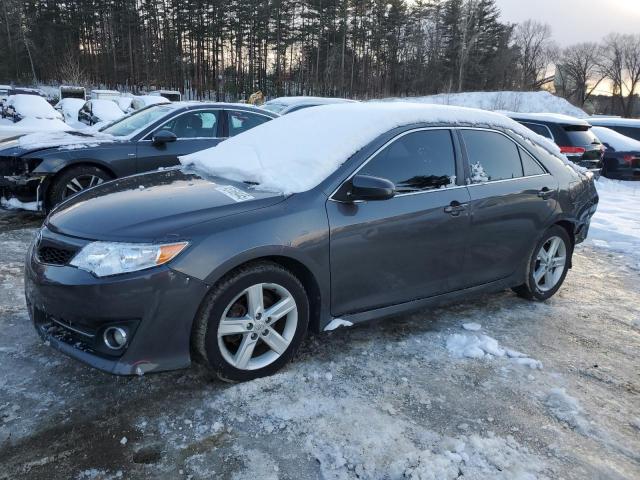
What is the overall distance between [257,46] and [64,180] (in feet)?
177

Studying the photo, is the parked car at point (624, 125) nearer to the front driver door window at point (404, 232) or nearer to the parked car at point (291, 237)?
the parked car at point (291, 237)

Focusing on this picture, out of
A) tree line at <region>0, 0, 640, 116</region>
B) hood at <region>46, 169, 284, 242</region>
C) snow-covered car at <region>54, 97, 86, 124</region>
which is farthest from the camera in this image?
tree line at <region>0, 0, 640, 116</region>

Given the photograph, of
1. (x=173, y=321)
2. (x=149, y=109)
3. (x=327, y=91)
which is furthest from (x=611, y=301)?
(x=327, y=91)

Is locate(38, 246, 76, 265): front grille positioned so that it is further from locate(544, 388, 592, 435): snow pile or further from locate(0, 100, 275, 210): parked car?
locate(0, 100, 275, 210): parked car

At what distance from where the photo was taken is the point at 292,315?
301 cm

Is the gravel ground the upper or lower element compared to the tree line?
lower

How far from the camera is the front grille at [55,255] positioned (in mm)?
2688

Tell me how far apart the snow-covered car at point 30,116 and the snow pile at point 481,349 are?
9.02 meters

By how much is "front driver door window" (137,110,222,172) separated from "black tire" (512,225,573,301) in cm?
434

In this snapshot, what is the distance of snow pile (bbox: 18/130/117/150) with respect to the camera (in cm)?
595

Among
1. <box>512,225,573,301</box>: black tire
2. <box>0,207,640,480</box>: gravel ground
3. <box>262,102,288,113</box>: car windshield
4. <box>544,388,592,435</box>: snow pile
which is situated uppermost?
<box>262,102,288,113</box>: car windshield

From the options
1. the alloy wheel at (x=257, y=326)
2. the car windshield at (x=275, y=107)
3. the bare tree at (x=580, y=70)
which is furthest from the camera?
the bare tree at (x=580, y=70)

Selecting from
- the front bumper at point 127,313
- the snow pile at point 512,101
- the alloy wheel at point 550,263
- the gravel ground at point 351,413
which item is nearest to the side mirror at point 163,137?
the gravel ground at point 351,413

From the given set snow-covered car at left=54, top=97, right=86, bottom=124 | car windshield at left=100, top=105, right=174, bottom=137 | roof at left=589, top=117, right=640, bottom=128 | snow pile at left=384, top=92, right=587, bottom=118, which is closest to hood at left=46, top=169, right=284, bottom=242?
car windshield at left=100, top=105, right=174, bottom=137
